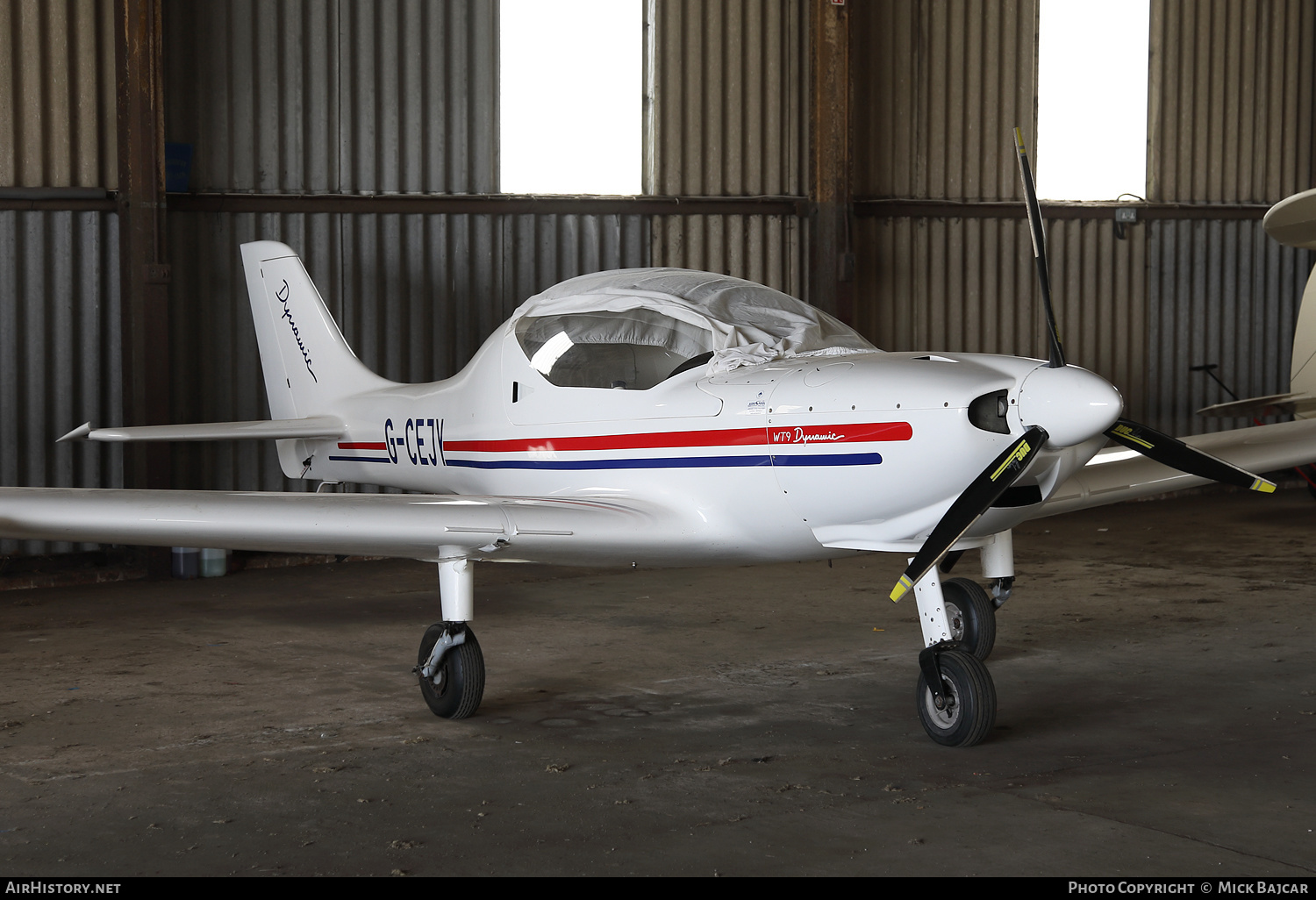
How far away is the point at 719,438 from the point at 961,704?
1.29 metres

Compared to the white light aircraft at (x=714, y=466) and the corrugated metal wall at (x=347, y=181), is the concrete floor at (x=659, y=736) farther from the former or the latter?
the corrugated metal wall at (x=347, y=181)

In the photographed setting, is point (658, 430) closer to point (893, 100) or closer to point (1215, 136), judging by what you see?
point (893, 100)

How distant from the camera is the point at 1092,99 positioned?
1314cm

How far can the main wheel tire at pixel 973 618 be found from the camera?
6215mm

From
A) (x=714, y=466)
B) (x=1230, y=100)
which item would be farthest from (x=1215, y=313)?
(x=714, y=466)

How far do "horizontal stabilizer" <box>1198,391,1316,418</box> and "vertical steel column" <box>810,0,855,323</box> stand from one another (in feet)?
9.75

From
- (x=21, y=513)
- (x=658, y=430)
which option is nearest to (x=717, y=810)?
(x=658, y=430)

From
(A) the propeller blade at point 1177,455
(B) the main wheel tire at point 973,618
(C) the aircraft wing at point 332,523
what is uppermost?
(A) the propeller blade at point 1177,455

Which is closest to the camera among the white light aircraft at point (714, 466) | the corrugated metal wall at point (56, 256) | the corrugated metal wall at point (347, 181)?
the white light aircraft at point (714, 466)

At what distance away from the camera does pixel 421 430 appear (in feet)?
21.9

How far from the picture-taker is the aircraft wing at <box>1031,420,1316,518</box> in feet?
19.5

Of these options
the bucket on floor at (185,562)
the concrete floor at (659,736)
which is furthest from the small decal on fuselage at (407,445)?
the bucket on floor at (185,562)

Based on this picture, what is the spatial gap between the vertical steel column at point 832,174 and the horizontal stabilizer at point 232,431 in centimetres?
512

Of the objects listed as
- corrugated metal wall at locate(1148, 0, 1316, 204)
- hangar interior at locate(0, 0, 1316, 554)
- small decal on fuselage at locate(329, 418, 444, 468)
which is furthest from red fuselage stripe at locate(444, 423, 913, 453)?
corrugated metal wall at locate(1148, 0, 1316, 204)
